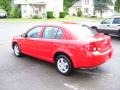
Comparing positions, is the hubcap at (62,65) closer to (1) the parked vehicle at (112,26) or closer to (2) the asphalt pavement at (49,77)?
(2) the asphalt pavement at (49,77)

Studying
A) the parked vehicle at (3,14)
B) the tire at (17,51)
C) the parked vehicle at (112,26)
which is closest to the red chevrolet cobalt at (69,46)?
the tire at (17,51)

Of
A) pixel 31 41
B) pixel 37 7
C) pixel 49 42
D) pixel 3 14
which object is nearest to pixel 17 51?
pixel 31 41

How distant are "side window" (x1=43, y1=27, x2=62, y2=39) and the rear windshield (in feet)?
1.22

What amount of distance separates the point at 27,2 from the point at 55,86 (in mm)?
39480

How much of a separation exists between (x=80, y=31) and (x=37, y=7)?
39.0 meters

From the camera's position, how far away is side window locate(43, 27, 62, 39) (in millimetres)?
7465

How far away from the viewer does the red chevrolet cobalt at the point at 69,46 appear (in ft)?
22.0

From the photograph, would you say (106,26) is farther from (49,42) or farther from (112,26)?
(49,42)

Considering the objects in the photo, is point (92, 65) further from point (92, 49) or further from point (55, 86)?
point (55, 86)

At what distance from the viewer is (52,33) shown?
770cm

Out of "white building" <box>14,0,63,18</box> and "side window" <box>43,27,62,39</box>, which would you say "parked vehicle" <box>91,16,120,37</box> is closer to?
"side window" <box>43,27,62,39</box>

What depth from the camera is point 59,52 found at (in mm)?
7348

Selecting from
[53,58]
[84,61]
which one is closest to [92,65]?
[84,61]

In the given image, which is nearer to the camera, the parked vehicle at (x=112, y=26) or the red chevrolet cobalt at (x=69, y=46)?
the red chevrolet cobalt at (x=69, y=46)
